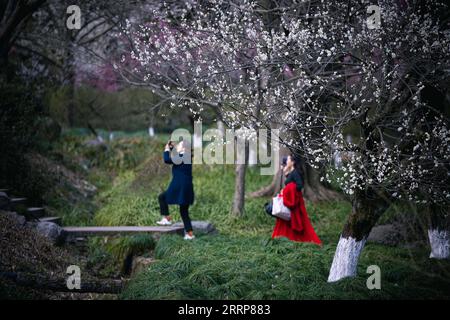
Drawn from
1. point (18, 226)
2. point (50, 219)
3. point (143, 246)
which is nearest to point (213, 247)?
point (143, 246)

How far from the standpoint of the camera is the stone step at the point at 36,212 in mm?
10633

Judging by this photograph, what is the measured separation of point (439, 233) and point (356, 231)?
1.93 m

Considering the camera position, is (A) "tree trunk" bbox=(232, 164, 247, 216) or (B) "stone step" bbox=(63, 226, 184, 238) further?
(A) "tree trunk" bbox=(232, 164, 247, 216)

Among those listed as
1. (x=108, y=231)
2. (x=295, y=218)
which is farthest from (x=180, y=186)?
(x=295, y=218)

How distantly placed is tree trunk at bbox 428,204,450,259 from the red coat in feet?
6.69

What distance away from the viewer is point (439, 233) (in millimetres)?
8164

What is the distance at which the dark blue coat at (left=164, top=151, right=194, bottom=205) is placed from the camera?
32.4 feet

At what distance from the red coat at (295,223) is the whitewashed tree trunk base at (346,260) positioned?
2593 millimetres

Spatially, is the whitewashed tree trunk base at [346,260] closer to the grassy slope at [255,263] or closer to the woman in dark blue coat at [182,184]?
the grassy slope at [255,263]

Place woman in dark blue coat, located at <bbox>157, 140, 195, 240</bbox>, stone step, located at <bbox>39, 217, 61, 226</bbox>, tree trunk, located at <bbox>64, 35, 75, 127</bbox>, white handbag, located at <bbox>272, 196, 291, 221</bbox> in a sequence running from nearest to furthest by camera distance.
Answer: white handbag, located at <bbox>272, 196, 291, 221</bbox> < woman in dark blue coat, located at <bbox>157, 140, 195, 240</bbox> < stone step, located at <bbox>39, 217, 61, 226</bbox> < tree trunk, located at <bbox>64, 35, 75, 127</bbox>

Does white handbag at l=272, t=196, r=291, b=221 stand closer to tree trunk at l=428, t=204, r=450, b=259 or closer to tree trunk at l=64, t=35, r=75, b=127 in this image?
tree trunk at l=428, t=204, r=450, b=259

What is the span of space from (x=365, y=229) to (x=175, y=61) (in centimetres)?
561

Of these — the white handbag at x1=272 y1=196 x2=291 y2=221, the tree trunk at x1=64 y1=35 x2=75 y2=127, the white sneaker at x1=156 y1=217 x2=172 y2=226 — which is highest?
the tree trunk at x1=64 y1=35 x2=75 y2=127

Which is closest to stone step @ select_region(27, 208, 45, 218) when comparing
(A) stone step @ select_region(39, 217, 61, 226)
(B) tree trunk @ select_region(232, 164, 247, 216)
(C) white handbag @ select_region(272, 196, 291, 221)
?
(A) stone step @ select_region(39, 217, 61, 226)
